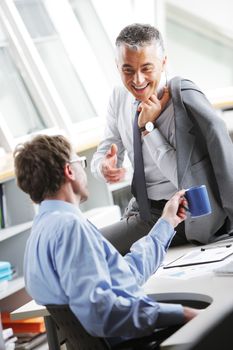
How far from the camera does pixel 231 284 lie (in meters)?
2.38

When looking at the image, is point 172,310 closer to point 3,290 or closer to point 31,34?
point 3,290

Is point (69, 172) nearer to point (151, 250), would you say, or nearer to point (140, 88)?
point (151, 250)

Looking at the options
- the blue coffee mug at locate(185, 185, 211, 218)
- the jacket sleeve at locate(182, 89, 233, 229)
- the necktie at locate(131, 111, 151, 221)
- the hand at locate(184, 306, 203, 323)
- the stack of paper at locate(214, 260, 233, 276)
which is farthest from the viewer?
the necktie at locate(131, 111, 151, 221)

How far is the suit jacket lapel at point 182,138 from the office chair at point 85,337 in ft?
3.79

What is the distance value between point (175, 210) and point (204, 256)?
1.23ft

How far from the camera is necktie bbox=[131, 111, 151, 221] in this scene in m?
3.38

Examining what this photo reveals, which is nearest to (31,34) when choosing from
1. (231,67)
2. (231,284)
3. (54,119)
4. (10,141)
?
(54,119)

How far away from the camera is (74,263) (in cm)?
200

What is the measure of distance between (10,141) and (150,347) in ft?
11.9

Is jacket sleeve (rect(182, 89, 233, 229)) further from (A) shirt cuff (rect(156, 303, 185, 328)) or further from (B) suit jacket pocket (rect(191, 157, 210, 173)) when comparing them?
(A) shirt cuff (rect(156, 303, 185, 328))

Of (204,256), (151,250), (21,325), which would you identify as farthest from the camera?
(21,325)

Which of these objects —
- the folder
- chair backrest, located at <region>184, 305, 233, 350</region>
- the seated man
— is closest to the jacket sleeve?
the seated man

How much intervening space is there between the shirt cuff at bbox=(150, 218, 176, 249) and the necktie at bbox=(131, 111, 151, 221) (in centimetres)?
90

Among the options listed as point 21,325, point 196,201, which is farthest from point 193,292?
point 21,325
